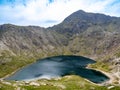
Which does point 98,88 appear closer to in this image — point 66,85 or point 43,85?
point 66,85

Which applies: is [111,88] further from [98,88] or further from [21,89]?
[21,89]

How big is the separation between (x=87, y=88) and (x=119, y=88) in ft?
43.7

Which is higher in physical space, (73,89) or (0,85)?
(0,85)

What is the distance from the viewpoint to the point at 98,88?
8419 cm

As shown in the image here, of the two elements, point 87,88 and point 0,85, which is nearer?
point 0,85

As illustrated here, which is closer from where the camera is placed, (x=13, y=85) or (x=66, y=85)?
(x=13, y=85)

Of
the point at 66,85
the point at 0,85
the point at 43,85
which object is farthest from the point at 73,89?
the point at 0,85

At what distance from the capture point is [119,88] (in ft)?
258

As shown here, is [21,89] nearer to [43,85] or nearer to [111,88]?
[43,85]

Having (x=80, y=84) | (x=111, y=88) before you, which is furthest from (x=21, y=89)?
(x=111, y=88)

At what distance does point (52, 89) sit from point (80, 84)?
14344mm

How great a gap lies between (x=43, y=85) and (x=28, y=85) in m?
5.97

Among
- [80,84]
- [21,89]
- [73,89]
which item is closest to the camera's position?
[21,89]

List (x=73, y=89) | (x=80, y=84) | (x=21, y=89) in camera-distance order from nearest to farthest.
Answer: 1. (x=21, y=89)
2. (x=73, y=89)
3. (x=80, y=84)
